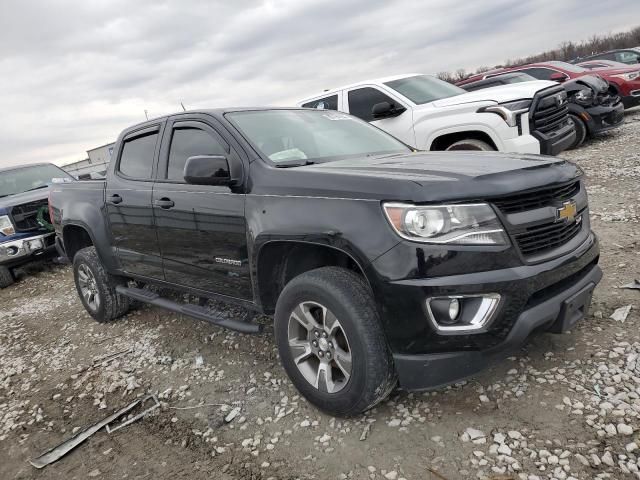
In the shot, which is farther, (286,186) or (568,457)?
(286,186)

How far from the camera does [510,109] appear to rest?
6.16m

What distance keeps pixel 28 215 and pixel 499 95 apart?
23.6ft

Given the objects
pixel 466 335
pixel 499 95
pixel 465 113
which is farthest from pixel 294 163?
pixel 499 95

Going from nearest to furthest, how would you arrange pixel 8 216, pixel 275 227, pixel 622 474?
pixel 622 474
pixel 275 227
pixel 8 216

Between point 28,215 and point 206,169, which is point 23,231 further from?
point 206,169

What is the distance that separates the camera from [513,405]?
2.62 m

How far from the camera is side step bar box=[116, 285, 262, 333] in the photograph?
125 inches

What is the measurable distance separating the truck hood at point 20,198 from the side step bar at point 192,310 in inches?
160

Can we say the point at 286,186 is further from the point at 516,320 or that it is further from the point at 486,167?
the point at 516,320

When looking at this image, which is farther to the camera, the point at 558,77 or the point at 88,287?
the point at 558,77

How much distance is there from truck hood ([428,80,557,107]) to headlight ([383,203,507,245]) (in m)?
4.59

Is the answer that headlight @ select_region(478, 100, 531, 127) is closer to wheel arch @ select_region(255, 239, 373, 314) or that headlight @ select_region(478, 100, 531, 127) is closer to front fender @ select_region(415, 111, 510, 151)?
front fender @ select_region(415, 111, 510, 151)

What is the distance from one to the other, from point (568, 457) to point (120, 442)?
245 centimetres

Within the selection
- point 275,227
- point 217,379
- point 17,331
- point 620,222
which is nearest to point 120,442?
point 217,379
